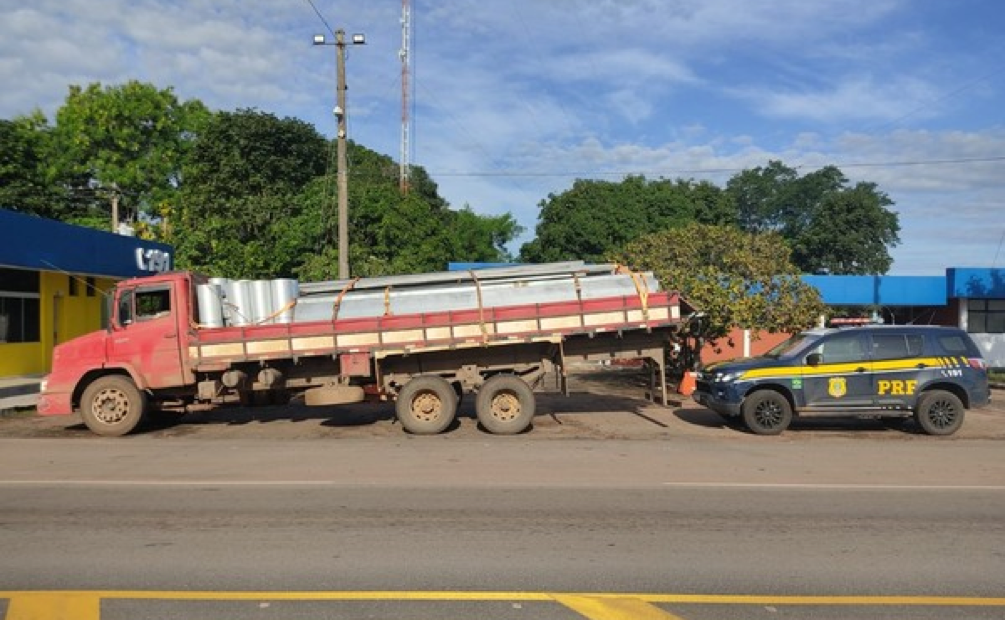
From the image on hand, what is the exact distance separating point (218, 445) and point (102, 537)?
556 centimetres

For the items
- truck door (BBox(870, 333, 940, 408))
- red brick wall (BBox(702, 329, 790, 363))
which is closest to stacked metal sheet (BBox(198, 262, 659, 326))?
truck door (BBox(870, 333, 940, 408))

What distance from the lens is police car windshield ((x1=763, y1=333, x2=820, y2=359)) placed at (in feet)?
43.0

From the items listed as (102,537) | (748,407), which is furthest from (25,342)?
(748,407)

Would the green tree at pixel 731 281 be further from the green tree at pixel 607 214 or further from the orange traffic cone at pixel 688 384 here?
the green tree at pixel 607 214

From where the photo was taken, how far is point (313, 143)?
40.2 m

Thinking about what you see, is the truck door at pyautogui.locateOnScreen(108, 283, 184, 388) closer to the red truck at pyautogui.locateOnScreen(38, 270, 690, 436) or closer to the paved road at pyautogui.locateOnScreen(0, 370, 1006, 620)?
the red truck at pyautogui.locateOnScreen(38, 270, 690, 436)

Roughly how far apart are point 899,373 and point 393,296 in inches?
340

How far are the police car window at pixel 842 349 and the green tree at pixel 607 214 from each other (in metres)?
33.3

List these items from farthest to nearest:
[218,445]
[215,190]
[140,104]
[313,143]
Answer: [140,104], [313,143], [215,190], [218,445]

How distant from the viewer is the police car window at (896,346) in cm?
1279

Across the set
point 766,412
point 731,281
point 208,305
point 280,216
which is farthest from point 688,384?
point 280,216

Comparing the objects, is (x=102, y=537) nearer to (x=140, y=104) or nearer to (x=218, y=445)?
(x=218, y=445)

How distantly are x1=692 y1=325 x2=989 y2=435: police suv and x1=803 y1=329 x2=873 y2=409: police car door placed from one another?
0.05ft

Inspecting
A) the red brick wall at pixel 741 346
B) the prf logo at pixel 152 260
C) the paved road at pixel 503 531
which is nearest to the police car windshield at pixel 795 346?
the paved road at pixel 503 531
